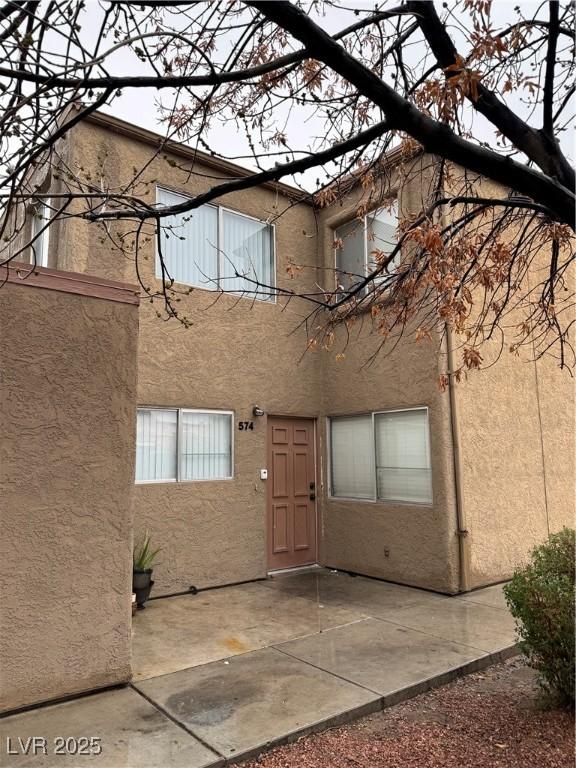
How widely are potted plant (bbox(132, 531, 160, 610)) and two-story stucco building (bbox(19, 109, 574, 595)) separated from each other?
0.90 ft

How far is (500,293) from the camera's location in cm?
820

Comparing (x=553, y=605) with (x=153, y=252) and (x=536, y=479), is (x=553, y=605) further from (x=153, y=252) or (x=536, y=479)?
(x=153, y=252)

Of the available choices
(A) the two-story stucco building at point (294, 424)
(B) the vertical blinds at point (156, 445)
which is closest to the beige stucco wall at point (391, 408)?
(A) the two-story stucco building at point (294, 424)

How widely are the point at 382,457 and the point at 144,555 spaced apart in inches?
144

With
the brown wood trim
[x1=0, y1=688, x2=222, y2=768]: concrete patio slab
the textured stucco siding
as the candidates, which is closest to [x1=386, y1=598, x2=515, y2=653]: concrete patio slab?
the textured stucco siding

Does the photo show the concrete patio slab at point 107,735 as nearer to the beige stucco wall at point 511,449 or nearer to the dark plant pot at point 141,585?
the dark plant pot at point 141,585

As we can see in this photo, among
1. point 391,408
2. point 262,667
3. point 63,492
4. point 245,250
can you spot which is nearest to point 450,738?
point 262,667

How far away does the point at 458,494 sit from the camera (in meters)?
7.31

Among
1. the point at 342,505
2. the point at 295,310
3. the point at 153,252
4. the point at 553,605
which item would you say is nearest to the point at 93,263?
the point at 153,252

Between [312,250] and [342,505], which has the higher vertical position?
[312,250]

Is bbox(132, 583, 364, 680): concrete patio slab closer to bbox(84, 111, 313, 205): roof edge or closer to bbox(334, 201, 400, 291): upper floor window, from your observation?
bbox(334, 201, 400, 291): upper floor window

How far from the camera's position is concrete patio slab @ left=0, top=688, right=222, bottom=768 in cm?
341

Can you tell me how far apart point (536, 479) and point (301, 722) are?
6045 mm

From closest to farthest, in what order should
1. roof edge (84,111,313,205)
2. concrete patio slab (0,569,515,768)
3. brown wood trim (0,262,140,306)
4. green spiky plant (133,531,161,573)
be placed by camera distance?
concrete patio slab (0,569,515,768)
brown wood trim (0,262,140,306)
green spiky plant (133,531,161,573)
roof edge (84,111,313,205)
